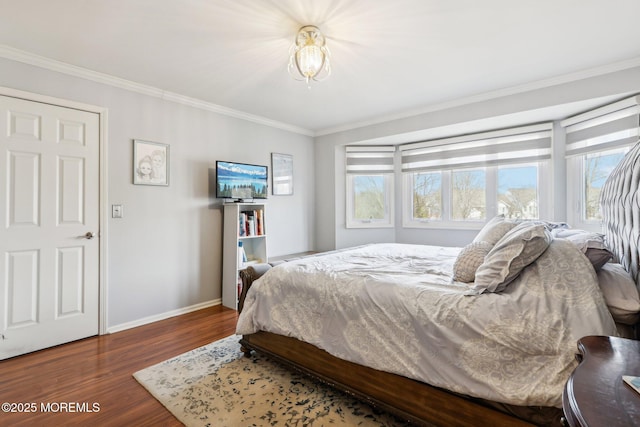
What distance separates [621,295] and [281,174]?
12.5ft

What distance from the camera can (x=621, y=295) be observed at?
1.29 meters

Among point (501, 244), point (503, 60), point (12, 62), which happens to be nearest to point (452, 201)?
point (503, 60)

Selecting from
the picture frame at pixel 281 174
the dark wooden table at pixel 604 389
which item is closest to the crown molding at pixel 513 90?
the picture frame at pixel 281 174

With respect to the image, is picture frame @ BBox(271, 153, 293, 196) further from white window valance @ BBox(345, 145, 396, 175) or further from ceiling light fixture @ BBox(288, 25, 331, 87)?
ceiling light fixture @ BBox(288, 25, 331, 87)

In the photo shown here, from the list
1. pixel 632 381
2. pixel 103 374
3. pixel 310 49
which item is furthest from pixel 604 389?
pixel 103 374

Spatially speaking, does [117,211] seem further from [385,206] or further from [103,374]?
[385,206]

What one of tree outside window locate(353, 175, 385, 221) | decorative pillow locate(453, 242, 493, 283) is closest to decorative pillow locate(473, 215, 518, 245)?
decorative pillow locate(453, 242, 493, 283)

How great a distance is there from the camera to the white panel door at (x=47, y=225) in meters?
2.40

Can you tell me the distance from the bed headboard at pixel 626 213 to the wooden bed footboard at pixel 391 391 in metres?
0.93

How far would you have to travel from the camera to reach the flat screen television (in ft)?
11.6

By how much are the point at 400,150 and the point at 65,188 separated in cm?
406

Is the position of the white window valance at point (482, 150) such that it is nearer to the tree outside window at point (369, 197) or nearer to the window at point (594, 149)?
the window at point (594, 149)

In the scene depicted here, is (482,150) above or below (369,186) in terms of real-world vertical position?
above

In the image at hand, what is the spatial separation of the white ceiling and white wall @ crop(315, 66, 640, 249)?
6.0 inches
